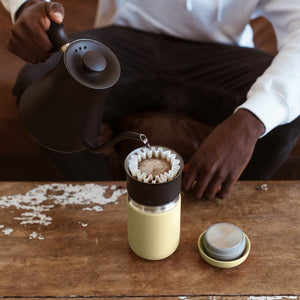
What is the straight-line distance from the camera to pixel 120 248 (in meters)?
0.66

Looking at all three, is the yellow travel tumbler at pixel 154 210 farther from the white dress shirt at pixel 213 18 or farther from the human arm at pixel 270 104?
the white dress shirt at pixel 213 18

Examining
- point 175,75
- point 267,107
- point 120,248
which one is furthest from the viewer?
point 175,75

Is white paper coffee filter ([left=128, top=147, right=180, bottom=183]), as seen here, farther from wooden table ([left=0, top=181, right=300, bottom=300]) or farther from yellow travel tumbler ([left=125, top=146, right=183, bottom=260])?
wooden table ([left=0, top=181, right=300, bottom=300])

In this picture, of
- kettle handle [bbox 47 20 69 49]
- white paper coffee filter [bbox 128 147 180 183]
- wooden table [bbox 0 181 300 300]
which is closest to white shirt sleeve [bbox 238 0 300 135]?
wooden table [bbox 0 181 300 300]

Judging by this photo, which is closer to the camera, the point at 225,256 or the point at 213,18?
the point at 225,256

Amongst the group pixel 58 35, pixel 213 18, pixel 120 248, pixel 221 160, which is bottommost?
pixel 120 248

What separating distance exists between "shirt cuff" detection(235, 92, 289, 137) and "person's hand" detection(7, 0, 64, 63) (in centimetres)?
44

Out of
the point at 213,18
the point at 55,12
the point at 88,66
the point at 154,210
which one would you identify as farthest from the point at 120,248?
the point at 213,18

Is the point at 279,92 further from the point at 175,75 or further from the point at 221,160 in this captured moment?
the point at 175,75

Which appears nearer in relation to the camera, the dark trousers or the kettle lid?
the kettle lid

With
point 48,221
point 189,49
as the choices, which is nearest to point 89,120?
point 48,221

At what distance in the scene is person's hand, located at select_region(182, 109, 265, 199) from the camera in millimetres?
740

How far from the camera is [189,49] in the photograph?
3.95ft

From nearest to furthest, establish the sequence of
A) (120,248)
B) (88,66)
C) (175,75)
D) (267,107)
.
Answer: (88,66)
(120,248)
(267,107)
(175,75)
